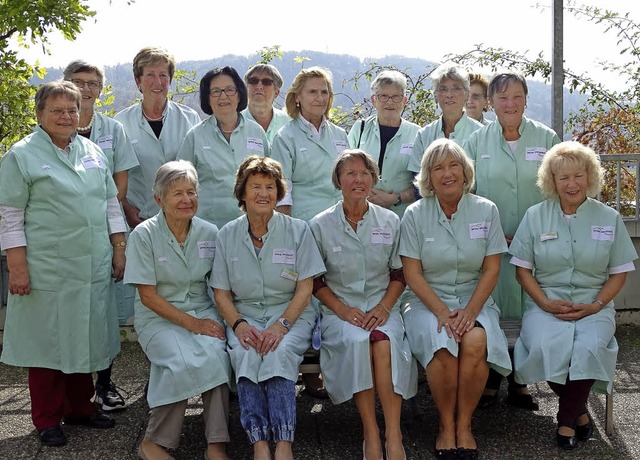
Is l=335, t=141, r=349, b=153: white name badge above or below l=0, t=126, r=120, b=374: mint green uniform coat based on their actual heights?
above

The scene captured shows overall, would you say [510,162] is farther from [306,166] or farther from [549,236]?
[306,166]

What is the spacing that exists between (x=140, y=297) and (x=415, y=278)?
156 cm

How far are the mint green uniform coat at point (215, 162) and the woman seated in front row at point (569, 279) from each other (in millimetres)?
1808

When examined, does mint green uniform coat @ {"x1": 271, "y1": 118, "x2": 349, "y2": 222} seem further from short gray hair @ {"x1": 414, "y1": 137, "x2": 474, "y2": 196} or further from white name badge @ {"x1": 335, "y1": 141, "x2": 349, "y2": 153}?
short gray hair @ {"x1": 414, "y1": 137, "x2": 474, "y2": 196}

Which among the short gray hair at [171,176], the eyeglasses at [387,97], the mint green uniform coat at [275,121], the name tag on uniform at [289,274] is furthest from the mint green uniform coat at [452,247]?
the mint green uniform coat at [275,121]

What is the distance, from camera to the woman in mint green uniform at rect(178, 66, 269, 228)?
4.93 metres

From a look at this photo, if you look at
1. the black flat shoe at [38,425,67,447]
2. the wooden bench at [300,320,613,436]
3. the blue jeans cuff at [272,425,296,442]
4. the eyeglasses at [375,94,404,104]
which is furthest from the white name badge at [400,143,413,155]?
the black flat shoe at [38,425,67,447]

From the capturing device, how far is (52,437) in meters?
4.31

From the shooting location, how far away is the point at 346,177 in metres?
4.38

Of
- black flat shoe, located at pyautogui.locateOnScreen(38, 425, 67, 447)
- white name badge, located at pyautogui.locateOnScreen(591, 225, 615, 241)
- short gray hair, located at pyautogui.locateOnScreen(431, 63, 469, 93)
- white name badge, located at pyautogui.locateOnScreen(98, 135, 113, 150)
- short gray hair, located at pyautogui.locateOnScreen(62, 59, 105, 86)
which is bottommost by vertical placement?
black flat shoe, located at pyautogui.locateOnScreen(38, 425, 67, 447)

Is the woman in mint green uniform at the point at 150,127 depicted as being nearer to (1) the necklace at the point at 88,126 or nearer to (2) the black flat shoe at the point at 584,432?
(1) the necklace at the point at 88,126

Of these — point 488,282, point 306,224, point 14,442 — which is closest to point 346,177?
point 306,224

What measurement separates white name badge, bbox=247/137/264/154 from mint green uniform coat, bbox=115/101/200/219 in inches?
20.8

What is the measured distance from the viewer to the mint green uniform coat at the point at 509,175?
16.3 ft
